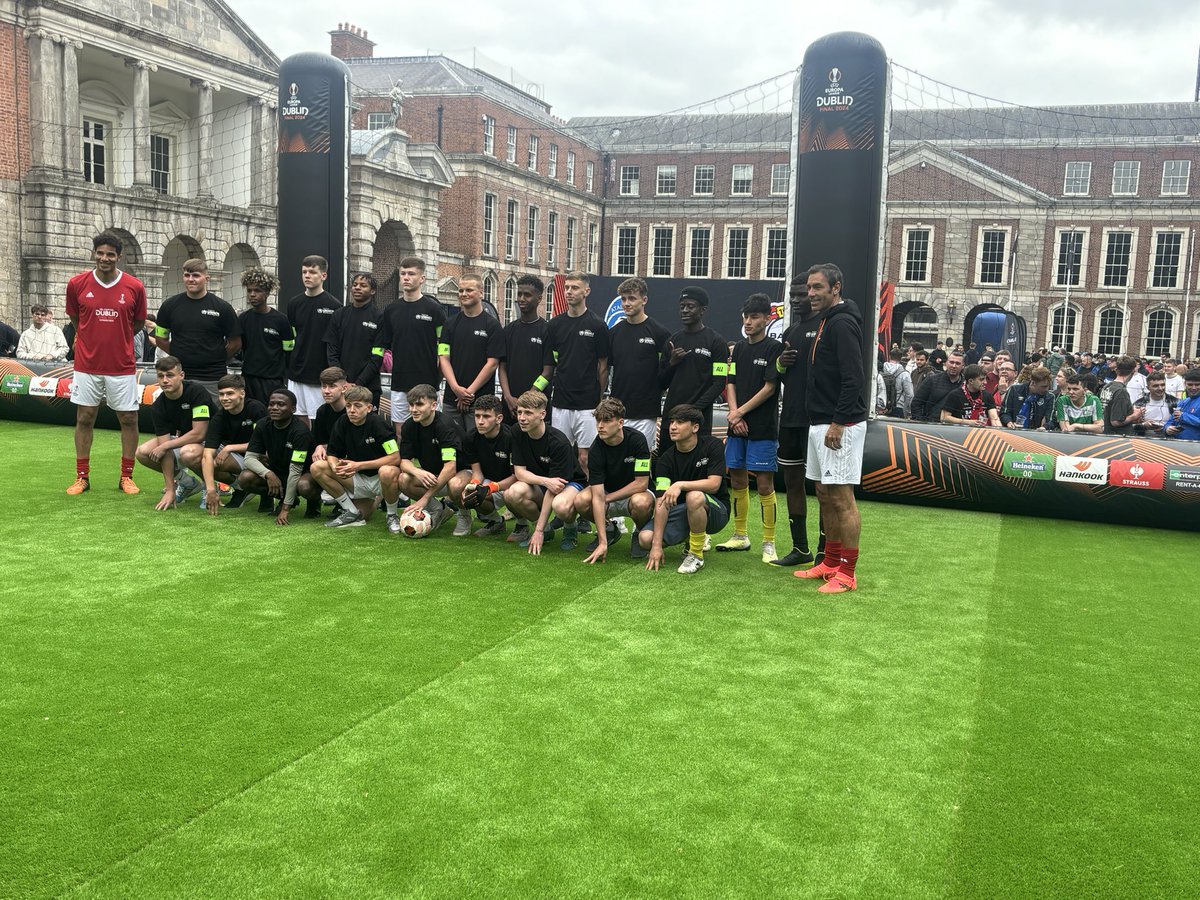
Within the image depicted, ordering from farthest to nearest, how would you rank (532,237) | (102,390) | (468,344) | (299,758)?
1. (532,237)
2. (102,390)
3. (468,344)
4. (299,758)

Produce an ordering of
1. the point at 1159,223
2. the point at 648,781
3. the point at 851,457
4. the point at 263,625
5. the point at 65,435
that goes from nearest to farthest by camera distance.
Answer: the point at 648,781, the point at 263,625, the point at 851,457, the point at 65,435, the point at 1159,223

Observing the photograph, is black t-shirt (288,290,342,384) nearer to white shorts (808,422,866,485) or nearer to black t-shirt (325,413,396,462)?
black t-shirt (325,413,396,462)

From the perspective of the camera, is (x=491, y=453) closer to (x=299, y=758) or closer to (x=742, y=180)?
(x=299, y=758)

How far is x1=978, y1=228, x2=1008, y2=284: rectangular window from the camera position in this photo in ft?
146

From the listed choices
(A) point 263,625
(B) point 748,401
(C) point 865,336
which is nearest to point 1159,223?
(C) point 865,336

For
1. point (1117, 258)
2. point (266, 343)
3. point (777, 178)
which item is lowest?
point (266, 343)

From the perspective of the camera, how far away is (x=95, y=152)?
90.0 feet

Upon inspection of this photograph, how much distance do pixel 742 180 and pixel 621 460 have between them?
46.8 m

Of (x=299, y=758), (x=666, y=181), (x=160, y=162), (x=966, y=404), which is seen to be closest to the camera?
(x=299, y=758)

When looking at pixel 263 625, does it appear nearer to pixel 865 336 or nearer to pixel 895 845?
pixel 895 845

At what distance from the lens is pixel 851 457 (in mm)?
6023

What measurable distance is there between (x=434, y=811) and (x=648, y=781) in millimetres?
747

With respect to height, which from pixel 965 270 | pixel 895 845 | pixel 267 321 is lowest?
pixel 895 845

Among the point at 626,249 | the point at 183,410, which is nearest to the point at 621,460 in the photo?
the point at 183,410
